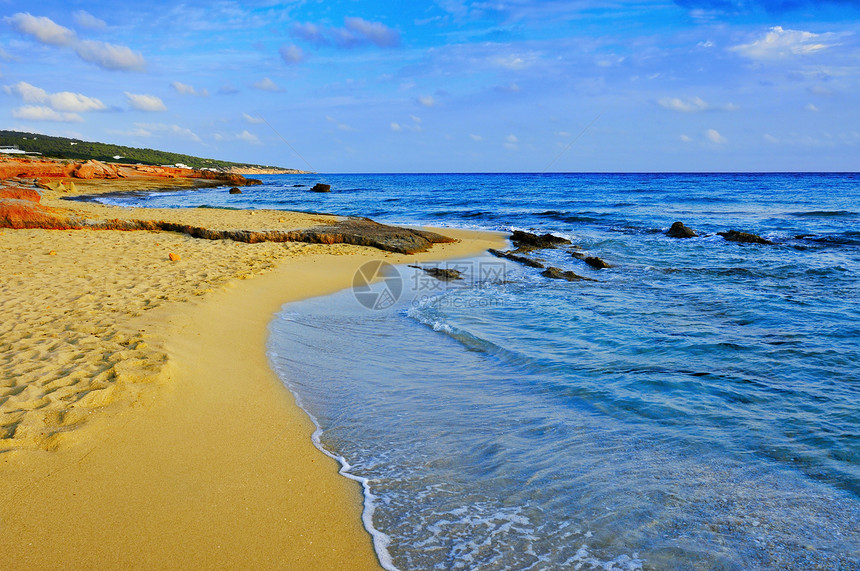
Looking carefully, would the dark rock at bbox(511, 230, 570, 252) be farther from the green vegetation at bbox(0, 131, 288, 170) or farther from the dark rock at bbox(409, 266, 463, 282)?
the green vegetation at bbox(0, 131, 288, 170)

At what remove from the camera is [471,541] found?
2773 millimetres

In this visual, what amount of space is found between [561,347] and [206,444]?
4368 mm

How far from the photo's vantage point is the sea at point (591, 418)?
284cm

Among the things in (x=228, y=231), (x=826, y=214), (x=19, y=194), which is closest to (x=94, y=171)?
(x=19, y=194)

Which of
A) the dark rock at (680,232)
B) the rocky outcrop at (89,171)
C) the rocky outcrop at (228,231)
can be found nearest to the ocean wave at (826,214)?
the dark rock at (680,232)

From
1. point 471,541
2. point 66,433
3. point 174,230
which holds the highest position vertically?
point 174,230

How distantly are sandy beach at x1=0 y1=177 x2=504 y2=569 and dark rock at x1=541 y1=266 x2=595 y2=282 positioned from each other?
6563mm

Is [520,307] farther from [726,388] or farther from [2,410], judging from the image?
[2,410]

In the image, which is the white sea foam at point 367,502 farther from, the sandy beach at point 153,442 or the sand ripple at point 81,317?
the sand ripple at point 81,317

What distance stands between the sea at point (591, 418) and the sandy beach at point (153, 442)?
0.36 meters

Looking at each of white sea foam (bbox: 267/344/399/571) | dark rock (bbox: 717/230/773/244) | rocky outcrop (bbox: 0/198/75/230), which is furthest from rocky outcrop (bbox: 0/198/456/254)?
dark rock (bbox: 717/230/773/244)

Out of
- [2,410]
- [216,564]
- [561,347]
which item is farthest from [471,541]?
[561,347]

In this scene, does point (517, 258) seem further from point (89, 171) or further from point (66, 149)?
point (66, 149)

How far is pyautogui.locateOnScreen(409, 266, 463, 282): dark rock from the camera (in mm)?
10916
